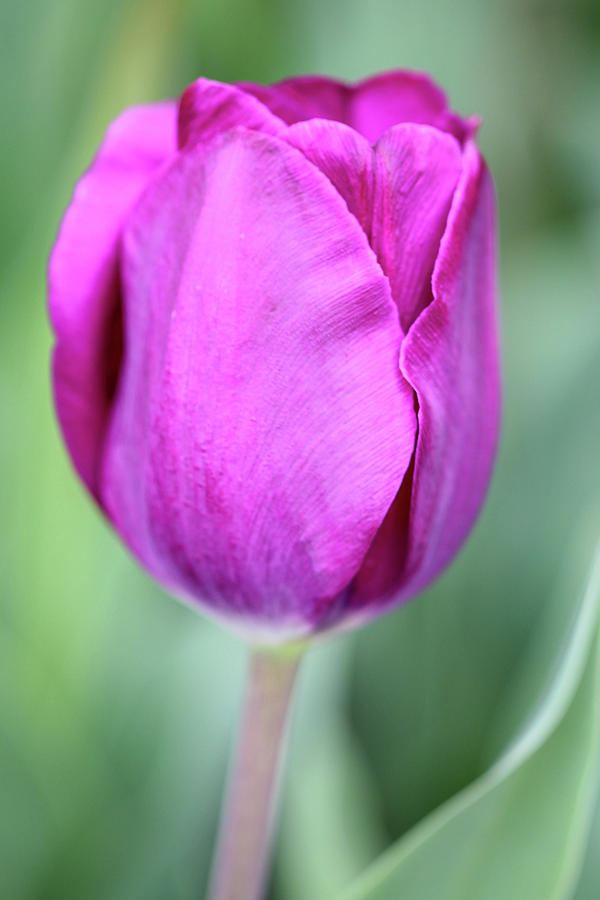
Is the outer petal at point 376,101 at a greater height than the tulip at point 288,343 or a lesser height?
greater

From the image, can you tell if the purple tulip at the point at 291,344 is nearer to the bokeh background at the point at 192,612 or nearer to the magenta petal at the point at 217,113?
the magenta petal at the point at 217,113

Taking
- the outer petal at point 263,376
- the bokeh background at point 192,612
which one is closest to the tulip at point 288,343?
the outer petal at point 263,376

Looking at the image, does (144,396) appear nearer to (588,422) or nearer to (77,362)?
(77,362)

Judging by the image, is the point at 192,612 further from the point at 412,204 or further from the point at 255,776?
the point at 412,204

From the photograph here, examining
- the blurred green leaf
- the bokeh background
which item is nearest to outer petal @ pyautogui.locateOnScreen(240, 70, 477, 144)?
the blurred green leaf

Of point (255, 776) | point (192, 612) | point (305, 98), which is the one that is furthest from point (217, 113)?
point (192, 612)

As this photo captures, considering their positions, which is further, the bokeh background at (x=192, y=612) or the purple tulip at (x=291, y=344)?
the bokeh background at (x=192, y=612)

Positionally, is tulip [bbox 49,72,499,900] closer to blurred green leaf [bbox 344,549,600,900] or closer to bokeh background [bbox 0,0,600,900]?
blurred green leaf [bbox 344,549,600,900]
